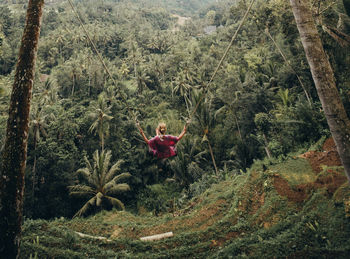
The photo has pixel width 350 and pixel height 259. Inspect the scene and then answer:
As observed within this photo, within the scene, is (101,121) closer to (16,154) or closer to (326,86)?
(16,154)

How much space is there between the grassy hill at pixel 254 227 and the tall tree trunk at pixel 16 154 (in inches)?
170

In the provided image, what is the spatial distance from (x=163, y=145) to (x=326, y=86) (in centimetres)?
383

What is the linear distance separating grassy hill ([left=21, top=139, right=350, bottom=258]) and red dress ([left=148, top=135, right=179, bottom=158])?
11.1 ft

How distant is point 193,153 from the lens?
2189cm

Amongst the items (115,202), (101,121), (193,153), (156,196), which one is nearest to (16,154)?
(115,202)

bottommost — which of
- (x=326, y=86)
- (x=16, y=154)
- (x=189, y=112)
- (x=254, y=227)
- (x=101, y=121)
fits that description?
(x=254, y=227)

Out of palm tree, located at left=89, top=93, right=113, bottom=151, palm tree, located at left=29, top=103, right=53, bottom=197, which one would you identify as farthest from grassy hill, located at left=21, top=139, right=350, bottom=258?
palm tree, located at left=89, top=93, right=113, bottom=151

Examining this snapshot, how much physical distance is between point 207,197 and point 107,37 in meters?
54.4

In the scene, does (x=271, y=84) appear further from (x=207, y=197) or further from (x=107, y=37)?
(x=107, y=37)

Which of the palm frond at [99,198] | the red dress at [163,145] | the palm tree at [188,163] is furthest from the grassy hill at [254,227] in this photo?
the palm tree at [188,163]

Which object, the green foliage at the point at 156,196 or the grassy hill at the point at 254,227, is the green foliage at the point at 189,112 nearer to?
the green foliage at the point at 156,196

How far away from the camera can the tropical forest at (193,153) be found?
4.03 m

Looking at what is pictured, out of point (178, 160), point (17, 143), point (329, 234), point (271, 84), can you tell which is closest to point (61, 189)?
point (178, 160)

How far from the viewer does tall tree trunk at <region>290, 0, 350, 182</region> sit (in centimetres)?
290
